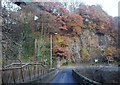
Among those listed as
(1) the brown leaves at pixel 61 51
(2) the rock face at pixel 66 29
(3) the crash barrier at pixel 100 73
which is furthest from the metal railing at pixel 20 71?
(3) the crash barrier at pixel 100 73

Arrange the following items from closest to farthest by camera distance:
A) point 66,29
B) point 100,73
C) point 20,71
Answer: point 100,73 → point 20,71 → point 66,29

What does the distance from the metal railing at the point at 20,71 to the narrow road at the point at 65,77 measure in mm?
333

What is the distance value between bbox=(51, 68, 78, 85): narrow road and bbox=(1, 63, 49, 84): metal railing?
0.33 metres

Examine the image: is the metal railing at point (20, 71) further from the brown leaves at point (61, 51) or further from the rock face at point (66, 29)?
the brown leaves at point (61, 51)

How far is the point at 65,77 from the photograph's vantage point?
192 inches

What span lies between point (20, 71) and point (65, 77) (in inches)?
39.2

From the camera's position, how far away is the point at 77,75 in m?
5.01

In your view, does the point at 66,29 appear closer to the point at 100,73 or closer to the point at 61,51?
the point at 61,51

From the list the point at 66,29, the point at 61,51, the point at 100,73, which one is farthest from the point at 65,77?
the point at 100,73

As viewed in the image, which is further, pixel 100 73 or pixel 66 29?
pixel 66 29

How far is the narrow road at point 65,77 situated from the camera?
469 centimetres

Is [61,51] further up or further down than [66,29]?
further down

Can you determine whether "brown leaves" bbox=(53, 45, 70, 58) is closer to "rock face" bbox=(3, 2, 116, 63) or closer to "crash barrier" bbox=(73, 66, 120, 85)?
"rock face" bbox=(3, 2, 116, 63)

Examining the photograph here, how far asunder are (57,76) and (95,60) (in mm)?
1161
